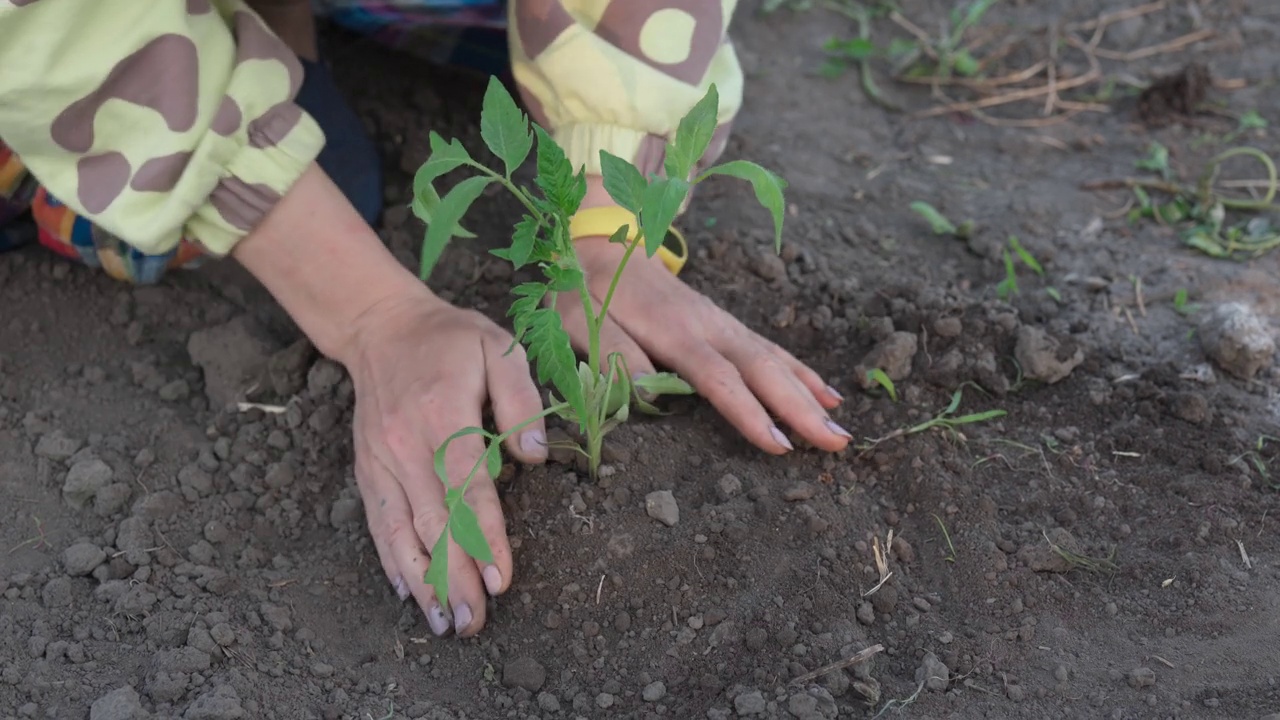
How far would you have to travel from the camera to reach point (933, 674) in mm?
1357

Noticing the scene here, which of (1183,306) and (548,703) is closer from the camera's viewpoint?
(548,703)

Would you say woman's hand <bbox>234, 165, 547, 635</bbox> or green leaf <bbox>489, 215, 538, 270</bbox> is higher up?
green leaf <bbox>489, 215, 538, 270</bbox>

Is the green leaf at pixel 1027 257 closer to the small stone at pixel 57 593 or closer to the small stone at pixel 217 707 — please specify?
the small stone at pixel 217 707

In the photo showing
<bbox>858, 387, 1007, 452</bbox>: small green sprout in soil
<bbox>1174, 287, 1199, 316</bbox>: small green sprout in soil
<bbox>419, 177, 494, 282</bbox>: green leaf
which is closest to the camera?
<bbox>419, 177, 494, 282</bbox>: green leaf

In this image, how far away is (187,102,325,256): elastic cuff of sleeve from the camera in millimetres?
1633

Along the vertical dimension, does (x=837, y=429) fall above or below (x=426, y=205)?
below

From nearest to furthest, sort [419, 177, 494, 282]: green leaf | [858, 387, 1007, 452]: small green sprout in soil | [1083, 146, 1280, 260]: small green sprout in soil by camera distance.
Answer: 1. [419, 177, 494, 282]: green leaf
2. [858, 387, 1007, 452]: small green sprout in soil
3. [1083, 146, 1280, 260]: small green sprout in soil

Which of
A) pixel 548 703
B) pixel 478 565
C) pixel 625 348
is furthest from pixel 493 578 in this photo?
pixel 625 348

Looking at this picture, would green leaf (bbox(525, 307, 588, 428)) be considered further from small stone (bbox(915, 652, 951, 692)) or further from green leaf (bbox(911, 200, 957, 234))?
green leaf (bbox(911, 200, 957, 234))

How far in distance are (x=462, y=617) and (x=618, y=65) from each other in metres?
0.84

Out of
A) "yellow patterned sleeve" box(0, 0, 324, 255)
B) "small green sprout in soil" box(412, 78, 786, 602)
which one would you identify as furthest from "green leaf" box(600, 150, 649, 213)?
"yellow patterned sleeve" box(0, 0, 324, 255)

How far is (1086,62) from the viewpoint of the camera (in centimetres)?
272

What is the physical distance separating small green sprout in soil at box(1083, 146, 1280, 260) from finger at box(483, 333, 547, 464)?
4.13 feet

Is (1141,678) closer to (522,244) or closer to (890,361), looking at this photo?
(890,361)
